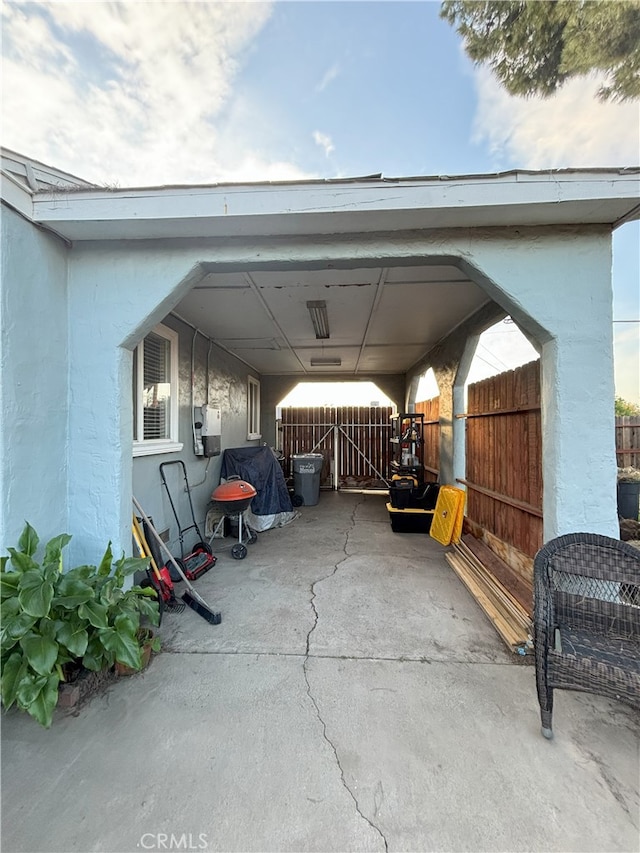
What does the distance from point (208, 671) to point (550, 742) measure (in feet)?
6.28

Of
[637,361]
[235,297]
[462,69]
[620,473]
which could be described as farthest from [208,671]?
[637,361]

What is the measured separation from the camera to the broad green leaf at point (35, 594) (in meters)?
1.65

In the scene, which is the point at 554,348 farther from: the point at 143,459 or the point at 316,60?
the point at 316,60

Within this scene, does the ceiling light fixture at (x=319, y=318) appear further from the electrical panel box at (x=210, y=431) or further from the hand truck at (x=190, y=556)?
the hand truck at (x=190, y=556)

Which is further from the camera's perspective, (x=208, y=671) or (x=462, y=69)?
(x=462, y=69)

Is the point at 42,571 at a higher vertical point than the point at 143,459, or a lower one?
lower

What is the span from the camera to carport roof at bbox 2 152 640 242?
6.68 feet

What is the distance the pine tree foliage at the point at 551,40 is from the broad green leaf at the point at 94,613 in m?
7.63

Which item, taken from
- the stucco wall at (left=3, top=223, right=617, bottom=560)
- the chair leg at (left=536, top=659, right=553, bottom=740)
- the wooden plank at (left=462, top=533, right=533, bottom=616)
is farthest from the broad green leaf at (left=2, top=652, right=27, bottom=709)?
the wooden plank at (left=462, top=533, right=533, bottom=616)

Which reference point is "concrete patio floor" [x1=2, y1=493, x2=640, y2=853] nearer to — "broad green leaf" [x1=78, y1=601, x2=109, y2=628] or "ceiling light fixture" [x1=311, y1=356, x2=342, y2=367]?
"broad green leaf" [x1=78, y1=601, x2=109, y2=628]

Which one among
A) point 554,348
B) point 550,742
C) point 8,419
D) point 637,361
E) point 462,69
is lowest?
point 550,742

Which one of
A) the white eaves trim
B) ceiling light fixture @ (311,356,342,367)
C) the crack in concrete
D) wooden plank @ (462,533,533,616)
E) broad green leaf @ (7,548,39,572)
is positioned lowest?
the crack in concrete

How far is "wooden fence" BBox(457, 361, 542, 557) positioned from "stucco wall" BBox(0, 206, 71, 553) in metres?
3.67

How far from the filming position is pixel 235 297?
147 inches
